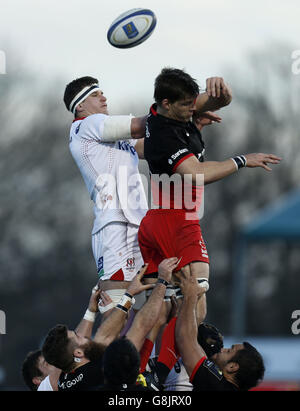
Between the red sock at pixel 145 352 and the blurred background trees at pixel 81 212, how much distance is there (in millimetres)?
26639

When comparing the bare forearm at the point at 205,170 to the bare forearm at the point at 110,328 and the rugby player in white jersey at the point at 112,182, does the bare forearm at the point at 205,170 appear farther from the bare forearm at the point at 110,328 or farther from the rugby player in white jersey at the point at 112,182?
the bare forearm at the point at 110,328

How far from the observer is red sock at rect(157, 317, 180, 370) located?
8795 mm

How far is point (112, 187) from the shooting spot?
9289mm

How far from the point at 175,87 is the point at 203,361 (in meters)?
2.48

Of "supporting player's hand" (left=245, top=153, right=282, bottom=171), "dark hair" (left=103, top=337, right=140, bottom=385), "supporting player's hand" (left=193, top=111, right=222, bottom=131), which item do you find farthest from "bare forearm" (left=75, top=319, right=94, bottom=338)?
"supporting player's hand" (left=245, top=153, right=282, bottom=171)

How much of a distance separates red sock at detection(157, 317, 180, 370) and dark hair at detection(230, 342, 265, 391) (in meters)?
0.55

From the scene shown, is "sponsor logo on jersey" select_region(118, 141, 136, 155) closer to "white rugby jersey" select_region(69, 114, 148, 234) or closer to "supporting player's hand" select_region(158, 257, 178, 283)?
"white rugby jersey" select_region(69, 114, 148, 234)

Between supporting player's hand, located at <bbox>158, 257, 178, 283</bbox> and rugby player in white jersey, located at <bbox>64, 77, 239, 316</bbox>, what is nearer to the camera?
supporting player's hand, located at <bbox>158, 257, 178, 283</bbox>

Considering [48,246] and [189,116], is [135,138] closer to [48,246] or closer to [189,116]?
[189,116]

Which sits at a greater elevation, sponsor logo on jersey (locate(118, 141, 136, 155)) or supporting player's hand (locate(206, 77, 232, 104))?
supporting player's hand (locate(206, 77, 232, 104))

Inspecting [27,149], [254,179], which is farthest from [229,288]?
[27,149]

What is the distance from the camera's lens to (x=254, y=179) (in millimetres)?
36625
